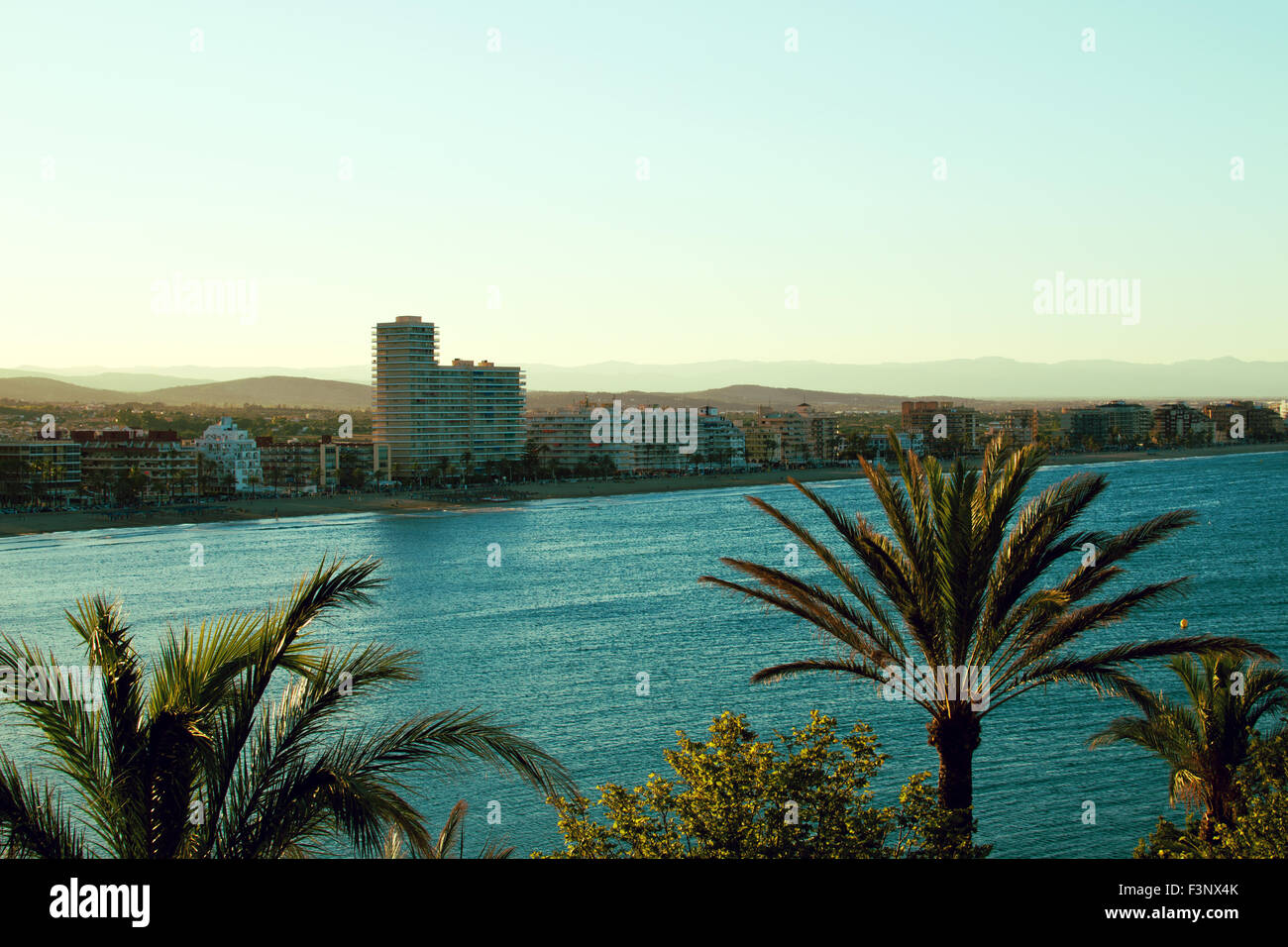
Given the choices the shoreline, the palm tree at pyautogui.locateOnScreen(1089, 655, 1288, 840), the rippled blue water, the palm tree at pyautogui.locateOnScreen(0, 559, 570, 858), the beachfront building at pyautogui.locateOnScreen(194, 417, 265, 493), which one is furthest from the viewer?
the beachfront building at pyautogui.locateOnScreen(194, 417, 265, 493)

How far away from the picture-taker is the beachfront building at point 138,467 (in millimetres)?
123500

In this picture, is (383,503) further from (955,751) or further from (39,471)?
(955,751)

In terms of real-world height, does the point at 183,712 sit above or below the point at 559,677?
above

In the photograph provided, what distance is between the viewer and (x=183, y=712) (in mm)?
6465

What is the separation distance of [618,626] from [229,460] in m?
109

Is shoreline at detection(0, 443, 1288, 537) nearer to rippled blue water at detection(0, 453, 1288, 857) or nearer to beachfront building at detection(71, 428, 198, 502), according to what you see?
rippled blue water at detection(0, 453, 1288, 857)

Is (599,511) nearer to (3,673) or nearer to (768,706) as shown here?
(768,706)

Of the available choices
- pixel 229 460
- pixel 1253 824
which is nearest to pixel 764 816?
pixel 1253 824

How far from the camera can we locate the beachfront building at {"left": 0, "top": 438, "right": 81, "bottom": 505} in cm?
11244

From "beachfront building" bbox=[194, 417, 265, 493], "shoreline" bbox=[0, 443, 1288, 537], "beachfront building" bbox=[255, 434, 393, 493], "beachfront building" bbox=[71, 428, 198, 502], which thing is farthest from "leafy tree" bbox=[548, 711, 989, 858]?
"beachfront building" bbox=[255, 434, 393, 493]

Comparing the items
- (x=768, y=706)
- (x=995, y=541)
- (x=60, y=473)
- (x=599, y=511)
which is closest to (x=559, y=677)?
(x=768, y=706)

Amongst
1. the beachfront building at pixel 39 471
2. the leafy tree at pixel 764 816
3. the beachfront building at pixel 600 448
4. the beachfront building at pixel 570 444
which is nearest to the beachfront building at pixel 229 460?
the beachfront building at pixel 39 471

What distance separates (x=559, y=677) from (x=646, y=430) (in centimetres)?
16286

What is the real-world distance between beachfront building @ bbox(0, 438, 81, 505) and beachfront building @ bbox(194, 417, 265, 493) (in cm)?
1345
